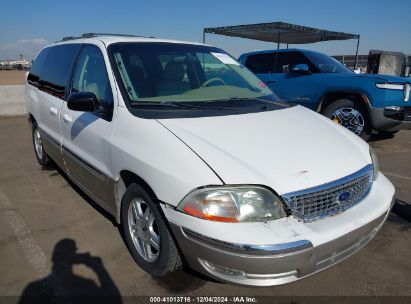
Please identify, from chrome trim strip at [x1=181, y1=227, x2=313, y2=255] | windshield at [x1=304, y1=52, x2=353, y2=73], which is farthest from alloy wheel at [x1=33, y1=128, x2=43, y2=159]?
windshield at [x1=304, y1=52, x2=353, y2=73]

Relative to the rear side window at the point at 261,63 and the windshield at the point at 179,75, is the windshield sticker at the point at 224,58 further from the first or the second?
the rear side window at the point at 261,63

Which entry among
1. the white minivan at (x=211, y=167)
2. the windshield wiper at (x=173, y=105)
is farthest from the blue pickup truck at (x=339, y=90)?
the windshield wiper at (x=173, y=105)

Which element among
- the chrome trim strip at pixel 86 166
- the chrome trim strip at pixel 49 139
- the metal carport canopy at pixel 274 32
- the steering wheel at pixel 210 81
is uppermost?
the metal carport canopy at pixel 274 32

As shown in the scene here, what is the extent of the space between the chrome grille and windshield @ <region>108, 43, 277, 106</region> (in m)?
1.30

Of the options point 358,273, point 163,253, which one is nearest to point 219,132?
point 163,253

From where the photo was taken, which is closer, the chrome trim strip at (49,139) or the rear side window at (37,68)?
the chrome trim strip at (49,139)

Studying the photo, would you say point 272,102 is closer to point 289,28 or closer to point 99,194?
point 99,194

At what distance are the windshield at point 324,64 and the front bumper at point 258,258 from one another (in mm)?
5752

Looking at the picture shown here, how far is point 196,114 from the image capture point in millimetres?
2857

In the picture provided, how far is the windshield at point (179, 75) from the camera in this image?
3.09 metres

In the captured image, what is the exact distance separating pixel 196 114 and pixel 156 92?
484 millimetres

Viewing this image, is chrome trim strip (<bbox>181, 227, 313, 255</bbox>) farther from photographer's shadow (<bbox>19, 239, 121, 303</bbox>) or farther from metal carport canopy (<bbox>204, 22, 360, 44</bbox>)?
Answer: metal carport canopy (<bbox>204, 22, 360, 44</bbox>)

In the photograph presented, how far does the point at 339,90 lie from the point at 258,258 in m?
5.58

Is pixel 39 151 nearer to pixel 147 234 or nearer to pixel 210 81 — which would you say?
pixel 210 81
